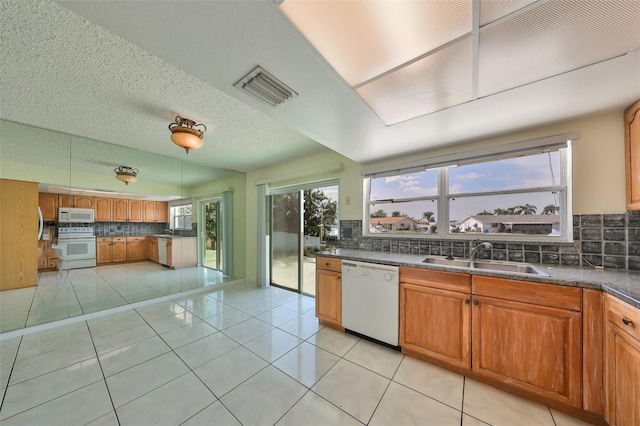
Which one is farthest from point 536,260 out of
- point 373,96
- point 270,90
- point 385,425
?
point 270,90

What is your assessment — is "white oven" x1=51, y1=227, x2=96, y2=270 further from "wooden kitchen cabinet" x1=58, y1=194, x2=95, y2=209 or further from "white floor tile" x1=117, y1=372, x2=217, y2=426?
"white floor tile" x1=117, y1=372, x2=217, y2=426

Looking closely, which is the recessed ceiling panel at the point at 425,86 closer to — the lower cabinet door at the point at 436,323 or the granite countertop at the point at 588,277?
the granite countertop at the point at 588,277

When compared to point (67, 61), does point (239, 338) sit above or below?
below

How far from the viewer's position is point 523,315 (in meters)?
1.48

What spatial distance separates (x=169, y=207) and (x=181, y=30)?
12.4 feet

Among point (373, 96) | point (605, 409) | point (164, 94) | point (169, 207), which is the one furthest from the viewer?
point (169, 207)

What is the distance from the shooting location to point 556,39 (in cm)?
105

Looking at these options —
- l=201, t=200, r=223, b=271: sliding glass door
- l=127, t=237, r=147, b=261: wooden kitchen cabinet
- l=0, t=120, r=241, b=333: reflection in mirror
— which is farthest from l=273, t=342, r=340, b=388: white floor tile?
l=127, t=237, r=147, b=261: wooden kitchen cabinet

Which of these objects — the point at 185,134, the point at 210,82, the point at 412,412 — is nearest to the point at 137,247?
the point at 185,134

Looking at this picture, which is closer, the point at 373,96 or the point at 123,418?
the point at 123,418

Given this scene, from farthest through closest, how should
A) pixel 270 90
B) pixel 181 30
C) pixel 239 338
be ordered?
pixel 239 338, pixel 270 90, pixel 181 30

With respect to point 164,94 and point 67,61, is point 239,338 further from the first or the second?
point 67,61

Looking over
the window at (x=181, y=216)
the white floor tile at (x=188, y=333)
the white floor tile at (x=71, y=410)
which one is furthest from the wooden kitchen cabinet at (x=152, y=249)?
the white floor tile at (x=71, y=410)

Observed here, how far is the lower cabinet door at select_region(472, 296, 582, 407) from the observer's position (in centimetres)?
136
